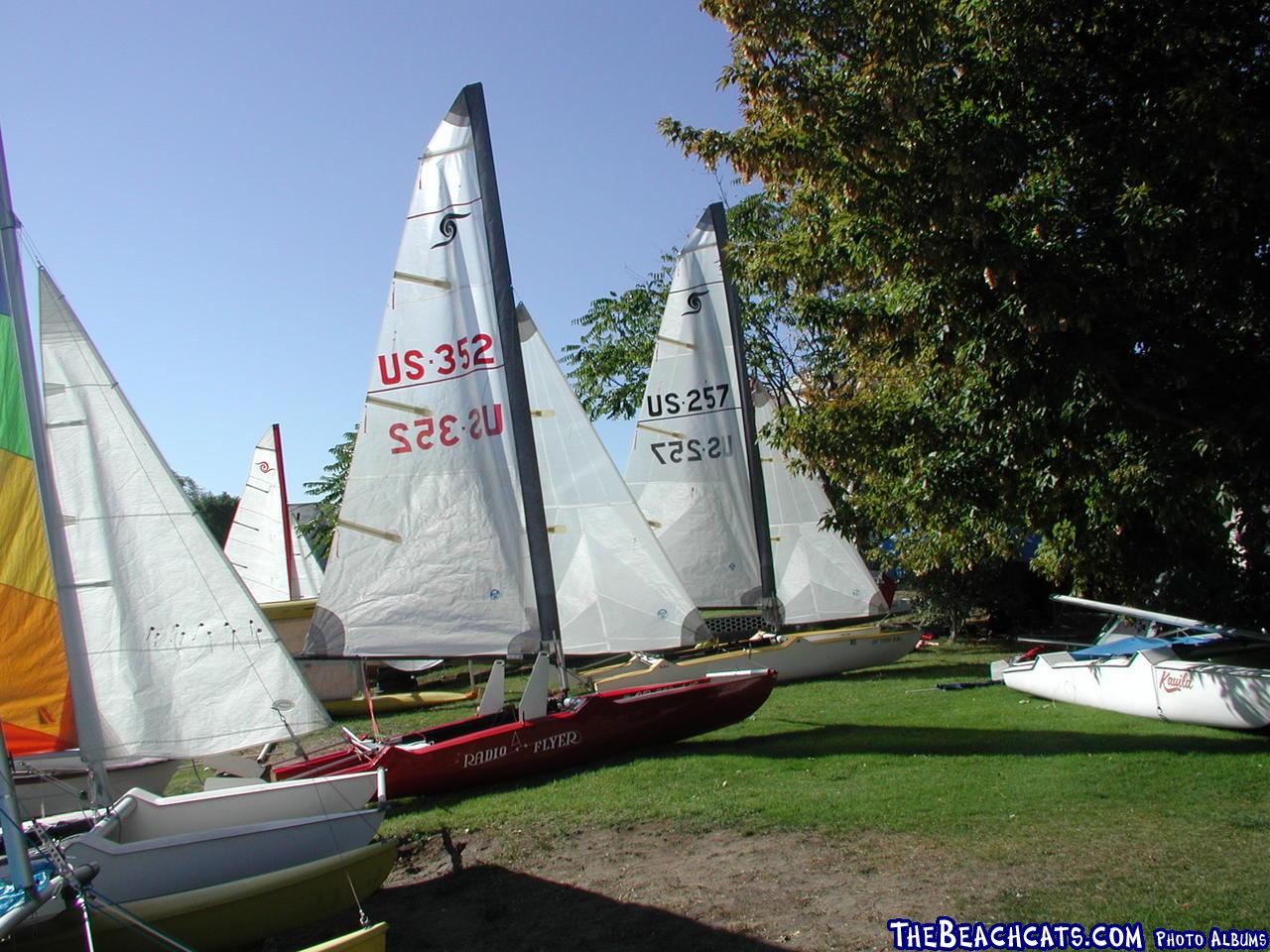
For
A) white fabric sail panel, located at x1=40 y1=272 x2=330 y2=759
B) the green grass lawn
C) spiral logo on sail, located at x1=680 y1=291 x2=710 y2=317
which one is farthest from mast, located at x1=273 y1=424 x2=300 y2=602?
white fabric sail panel, located at x1=40 y1=272 x2=330 y2=759

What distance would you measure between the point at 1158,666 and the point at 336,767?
8.07m

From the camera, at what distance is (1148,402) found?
830 centimetres

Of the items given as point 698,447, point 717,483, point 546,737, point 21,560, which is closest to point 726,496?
point 717,483

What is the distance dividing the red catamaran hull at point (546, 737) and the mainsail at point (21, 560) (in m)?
2.59

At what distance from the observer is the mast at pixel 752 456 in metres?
16.1

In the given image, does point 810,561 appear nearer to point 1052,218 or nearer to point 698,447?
point 698,447

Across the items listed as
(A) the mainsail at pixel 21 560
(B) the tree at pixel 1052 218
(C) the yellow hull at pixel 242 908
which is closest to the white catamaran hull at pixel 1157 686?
(B) the tree at pixel 1052 218

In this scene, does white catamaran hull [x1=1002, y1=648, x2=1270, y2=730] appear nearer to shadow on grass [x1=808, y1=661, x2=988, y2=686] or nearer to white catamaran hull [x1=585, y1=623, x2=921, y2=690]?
shadow on grass [x1=808, y1=661, x2=988, y2=686]

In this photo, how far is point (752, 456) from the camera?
16.3 meters

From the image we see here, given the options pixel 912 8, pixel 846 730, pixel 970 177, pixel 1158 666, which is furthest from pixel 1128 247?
pixel 846 730

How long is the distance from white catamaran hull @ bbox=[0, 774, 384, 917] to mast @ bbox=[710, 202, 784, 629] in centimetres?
987

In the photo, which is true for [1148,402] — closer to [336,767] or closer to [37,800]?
[336,767]

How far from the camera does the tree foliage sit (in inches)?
305

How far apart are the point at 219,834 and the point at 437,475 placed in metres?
5.05
